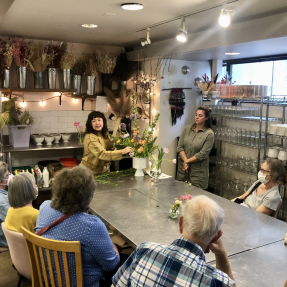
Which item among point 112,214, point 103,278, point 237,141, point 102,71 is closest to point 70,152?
point 102,71

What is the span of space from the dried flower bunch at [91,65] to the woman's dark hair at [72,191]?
3.74 metres

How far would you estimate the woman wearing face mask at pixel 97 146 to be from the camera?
12.5ft

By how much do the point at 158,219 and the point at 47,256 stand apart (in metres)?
0.97

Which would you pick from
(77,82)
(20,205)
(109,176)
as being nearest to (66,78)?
(77,82)

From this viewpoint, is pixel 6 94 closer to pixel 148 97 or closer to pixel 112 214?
pixel 148 97

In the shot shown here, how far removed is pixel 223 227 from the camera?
2.51m

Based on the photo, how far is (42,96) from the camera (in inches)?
221

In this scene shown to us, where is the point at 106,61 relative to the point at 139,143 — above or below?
above

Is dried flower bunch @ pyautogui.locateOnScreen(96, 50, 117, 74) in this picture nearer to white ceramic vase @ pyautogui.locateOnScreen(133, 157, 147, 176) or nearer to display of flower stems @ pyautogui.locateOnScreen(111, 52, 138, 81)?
display of flower stems @ pyautogui.locateOnScreen(111, 52, 138, 81)

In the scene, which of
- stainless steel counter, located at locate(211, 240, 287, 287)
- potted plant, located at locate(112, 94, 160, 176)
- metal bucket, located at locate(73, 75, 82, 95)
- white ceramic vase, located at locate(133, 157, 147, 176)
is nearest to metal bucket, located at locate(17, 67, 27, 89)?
metal bucket, located at locate(73, 75, 82, 95)

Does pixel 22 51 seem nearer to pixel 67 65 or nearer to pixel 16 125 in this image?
pixel 67 65

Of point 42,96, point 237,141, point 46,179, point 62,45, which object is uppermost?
point 62,45

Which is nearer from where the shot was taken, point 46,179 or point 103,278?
point 103,278

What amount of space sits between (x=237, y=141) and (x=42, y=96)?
3240 mm
